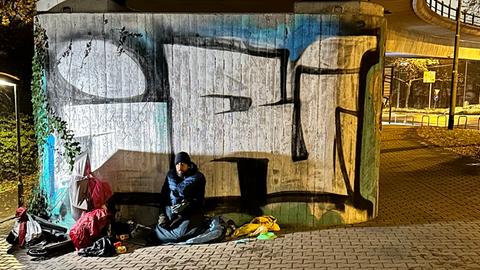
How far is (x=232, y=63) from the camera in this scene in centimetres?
733

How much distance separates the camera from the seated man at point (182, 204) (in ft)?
22.8

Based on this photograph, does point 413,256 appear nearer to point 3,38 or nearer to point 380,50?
point 380,50

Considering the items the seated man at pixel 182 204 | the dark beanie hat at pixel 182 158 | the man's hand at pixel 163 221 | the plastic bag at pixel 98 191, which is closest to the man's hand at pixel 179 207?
the seated man at pixel 182 204

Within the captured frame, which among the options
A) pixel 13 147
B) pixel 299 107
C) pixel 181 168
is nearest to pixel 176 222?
pixel 181 168

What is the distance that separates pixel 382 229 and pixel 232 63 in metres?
3.31

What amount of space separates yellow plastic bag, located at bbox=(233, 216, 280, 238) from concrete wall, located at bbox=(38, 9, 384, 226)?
160 millimetres

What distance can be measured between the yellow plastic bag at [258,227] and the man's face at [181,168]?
118cm

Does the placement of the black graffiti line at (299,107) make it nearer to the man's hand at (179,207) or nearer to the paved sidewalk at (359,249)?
the paved sidewalk at (359,249)

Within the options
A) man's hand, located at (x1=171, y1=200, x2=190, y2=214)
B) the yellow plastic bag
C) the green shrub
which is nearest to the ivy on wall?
man's hand, located at (x1=171, y1=200, x2=190, y2=214)

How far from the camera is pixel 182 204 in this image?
6.91m

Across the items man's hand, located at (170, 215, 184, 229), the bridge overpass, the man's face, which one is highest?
the bridge overpass

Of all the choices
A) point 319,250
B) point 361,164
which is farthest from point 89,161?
point 361,164

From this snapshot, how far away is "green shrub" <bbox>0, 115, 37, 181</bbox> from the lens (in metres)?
11.4

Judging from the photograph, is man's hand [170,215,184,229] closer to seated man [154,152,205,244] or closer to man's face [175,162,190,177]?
seated man [154,152,205,244]
